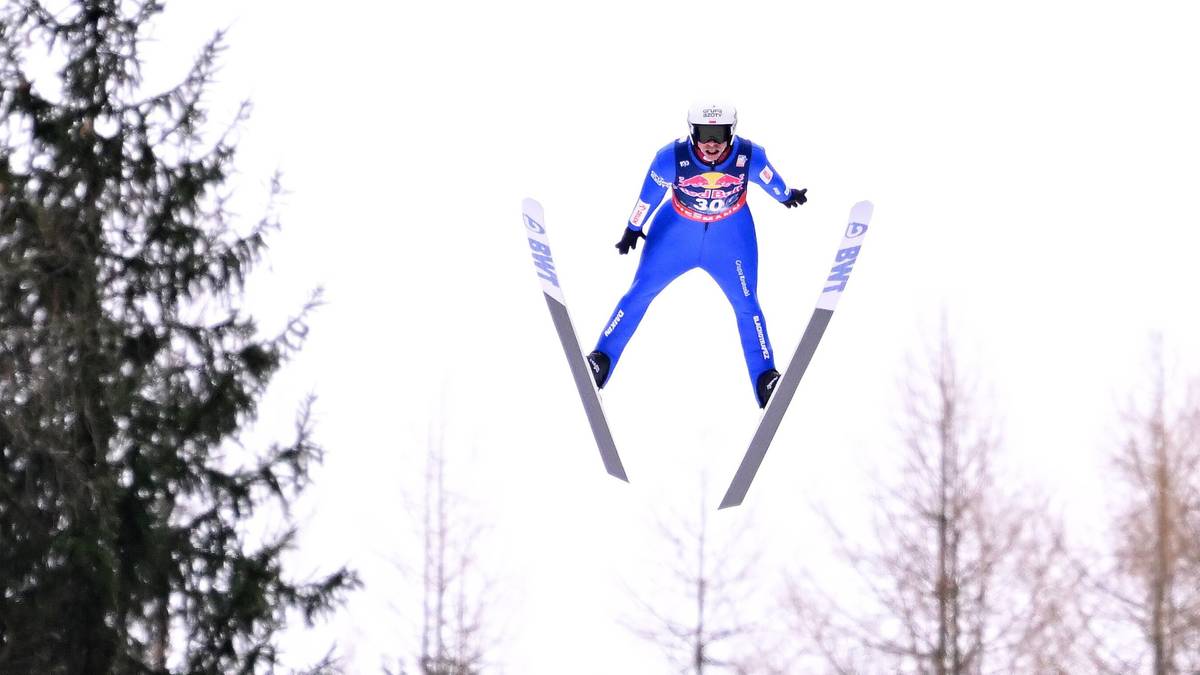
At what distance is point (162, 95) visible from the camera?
51.1 ft

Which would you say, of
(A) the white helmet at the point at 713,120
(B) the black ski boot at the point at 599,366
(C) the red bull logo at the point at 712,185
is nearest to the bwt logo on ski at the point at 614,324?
(B) the black ski boot at the point at 599,366

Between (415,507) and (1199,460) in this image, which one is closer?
(1199,460)

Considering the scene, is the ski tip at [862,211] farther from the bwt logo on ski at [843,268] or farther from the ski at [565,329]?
the ski at [565,329]

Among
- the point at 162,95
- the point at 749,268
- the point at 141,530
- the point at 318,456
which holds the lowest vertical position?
the point at 749,268

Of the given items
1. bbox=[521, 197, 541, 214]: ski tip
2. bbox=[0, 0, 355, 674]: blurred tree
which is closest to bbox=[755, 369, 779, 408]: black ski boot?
bbox=[521, 197, 541, 214]: ski tip

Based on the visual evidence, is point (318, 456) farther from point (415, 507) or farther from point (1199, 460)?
point (1199, 460)

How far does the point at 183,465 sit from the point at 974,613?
21.8 ft

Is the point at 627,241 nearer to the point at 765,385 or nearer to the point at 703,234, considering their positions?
the point at 703,234

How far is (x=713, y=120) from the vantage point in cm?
911

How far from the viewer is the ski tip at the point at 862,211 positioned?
9727 millimetres

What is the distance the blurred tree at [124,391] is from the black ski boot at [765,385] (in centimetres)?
589

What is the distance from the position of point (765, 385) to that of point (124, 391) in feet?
21.3

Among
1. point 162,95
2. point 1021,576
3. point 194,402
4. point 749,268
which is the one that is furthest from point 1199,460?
point 162,95

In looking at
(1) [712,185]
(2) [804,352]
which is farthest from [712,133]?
(2) [804,352]
